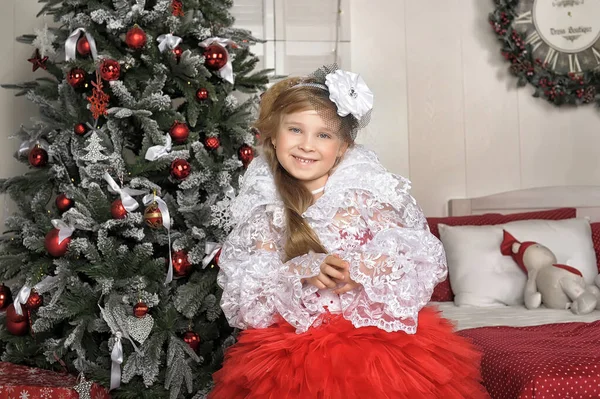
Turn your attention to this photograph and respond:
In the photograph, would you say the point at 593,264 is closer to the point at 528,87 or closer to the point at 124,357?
the point at 528,87

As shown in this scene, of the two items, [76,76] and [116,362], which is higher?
[76,76]

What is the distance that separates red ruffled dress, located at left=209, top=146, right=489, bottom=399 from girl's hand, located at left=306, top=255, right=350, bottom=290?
19 mm

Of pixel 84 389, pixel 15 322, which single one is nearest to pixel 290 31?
pixel 15 322

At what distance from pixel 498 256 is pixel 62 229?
5.45 feet

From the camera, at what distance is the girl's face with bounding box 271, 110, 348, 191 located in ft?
5.49

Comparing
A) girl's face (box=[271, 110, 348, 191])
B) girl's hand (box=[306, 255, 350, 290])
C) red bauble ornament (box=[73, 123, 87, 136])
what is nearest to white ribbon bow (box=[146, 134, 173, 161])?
red bauble ornament (box=[73, 123, 87, 136])

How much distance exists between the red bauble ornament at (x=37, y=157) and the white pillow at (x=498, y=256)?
1.60m

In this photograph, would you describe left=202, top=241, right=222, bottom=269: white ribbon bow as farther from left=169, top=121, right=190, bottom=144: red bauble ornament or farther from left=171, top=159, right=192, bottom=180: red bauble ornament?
left=169, top=121, right=190, bottom=144: red bauble ornament

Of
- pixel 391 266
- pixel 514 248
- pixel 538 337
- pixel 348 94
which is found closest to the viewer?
pixel 391 266

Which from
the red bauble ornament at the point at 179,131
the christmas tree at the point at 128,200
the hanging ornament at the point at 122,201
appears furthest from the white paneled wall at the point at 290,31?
the hanging ornament at the point at 122,201

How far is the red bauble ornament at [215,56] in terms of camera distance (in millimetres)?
2357

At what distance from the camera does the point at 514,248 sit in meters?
2.71

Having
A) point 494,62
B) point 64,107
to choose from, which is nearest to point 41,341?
point 64,107

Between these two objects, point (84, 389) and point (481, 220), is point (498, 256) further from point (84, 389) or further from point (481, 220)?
point (84, 389)
